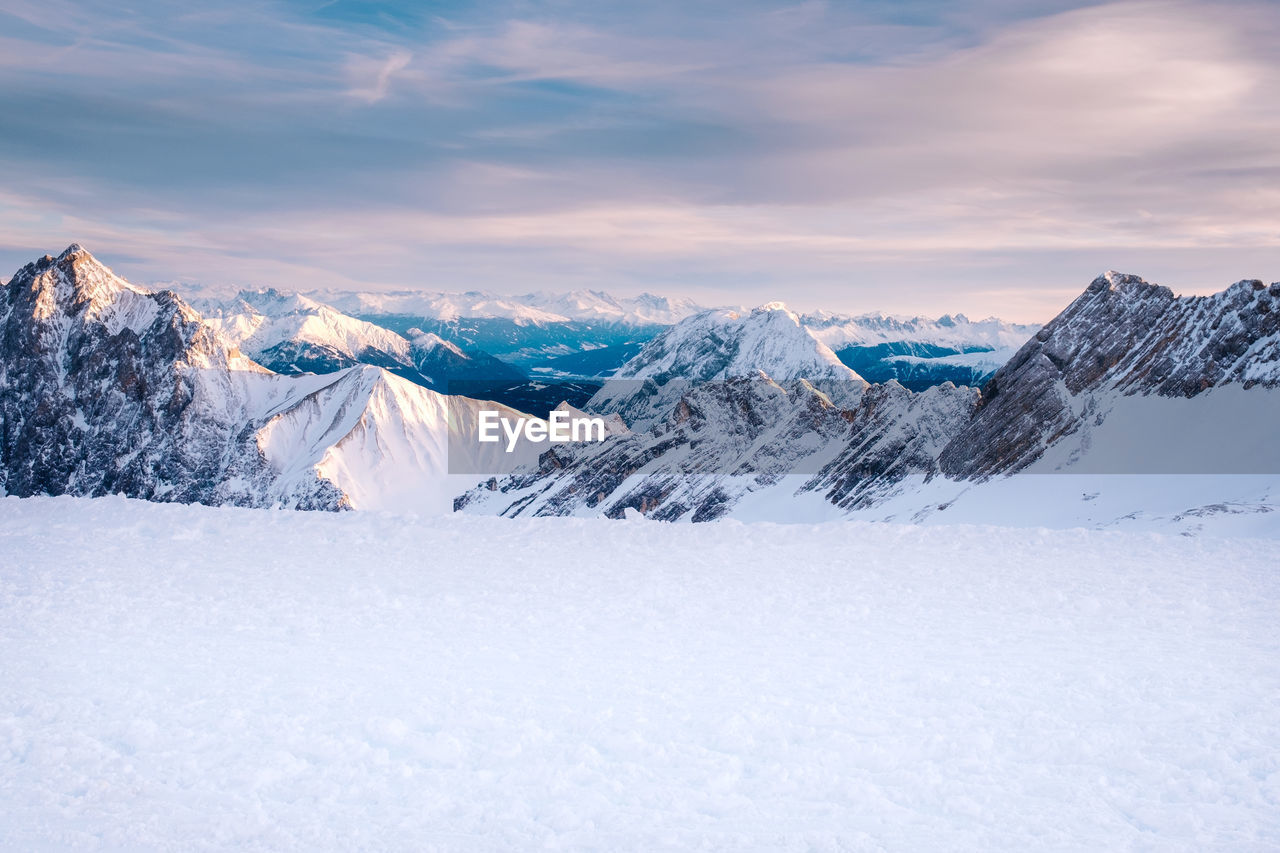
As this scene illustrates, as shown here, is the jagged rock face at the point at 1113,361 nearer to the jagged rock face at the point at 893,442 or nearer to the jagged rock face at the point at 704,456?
the jagged rock face at the point at 893,442

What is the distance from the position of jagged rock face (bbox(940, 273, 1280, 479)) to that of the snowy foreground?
52.9m

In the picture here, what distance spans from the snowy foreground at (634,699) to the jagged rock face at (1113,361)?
52.9m

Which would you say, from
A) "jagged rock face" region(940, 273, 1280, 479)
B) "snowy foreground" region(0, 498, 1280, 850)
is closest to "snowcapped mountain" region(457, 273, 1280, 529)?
"jagged rock face" region(940, 273, 1280, 479)

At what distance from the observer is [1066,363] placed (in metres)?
81.9

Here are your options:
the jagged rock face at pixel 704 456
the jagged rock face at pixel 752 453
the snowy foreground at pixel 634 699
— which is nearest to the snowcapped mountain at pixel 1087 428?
the jagged rock face at pixel 752 453

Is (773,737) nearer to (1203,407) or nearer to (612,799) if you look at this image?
(612,799)

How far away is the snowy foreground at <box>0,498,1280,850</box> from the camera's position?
10656 mm

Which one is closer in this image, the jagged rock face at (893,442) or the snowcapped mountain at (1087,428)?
the snowcapped mountain at (1087,428)

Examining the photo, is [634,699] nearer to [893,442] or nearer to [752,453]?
[893,442]

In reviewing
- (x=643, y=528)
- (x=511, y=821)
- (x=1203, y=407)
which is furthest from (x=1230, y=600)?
(x=1203, y=407)

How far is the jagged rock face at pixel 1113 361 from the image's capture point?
66812mm

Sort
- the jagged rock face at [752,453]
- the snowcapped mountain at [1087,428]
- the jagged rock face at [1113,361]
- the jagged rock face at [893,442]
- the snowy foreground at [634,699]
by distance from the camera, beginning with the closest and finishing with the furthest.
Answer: the snowy foreground at [634,699]
the snowcapped mountain at [1087,428]
the jagged rock face at [1113,361]
the jagged rock face at [893,442]
the jagged rock face at [752,453]

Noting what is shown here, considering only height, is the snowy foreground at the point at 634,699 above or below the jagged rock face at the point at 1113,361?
below

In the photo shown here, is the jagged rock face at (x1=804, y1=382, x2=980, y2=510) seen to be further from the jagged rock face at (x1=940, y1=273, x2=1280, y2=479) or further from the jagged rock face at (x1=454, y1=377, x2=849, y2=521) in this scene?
the jagged rock face at (x1=454, y1=377, x2=849, y2=521)
